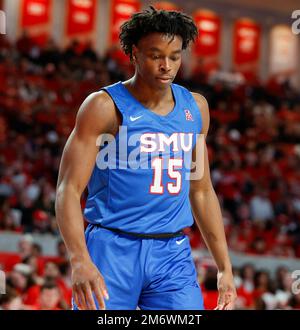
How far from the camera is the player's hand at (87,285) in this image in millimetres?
3395

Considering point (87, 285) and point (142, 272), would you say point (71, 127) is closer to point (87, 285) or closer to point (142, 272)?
point (142, 272)

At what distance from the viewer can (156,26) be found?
3756 millimetres

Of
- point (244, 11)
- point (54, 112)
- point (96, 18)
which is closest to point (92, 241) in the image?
point (54, 112)

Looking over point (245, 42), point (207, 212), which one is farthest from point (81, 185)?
point (245, 42)

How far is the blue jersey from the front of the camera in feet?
12.4

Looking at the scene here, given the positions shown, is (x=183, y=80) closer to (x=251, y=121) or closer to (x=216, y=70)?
(x=251, y=121)

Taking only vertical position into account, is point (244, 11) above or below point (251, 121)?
above

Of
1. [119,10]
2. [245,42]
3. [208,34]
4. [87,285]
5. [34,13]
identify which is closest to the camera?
[87,285]

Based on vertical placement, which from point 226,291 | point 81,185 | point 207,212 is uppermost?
point 81,185

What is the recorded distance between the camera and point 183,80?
1922cm

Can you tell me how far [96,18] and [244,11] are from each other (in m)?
4.72

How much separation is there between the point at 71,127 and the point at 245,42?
39.3 ft

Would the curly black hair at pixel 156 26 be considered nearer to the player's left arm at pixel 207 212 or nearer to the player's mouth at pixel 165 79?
the player's mouth at pixel 165 79
